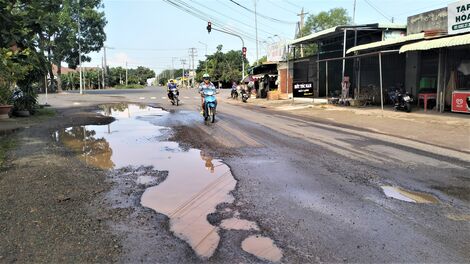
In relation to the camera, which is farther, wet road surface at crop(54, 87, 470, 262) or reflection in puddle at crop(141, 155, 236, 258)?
reflection in puddle at crop(141, 155, 236, 258)

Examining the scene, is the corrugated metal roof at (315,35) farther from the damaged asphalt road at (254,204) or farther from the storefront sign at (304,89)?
the damaged asphalt road at (254,204)

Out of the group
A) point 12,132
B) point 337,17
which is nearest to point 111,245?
point 12,132

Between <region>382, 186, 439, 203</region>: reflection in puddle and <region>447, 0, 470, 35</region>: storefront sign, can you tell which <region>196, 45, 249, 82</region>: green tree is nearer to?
<region>447, 0, 470, 35</region>: storefront sign

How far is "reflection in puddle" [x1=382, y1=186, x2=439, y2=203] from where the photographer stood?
5.83 meters

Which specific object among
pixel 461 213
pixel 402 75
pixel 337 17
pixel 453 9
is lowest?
pixel 461 213

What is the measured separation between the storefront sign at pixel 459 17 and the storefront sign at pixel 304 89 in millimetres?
11301

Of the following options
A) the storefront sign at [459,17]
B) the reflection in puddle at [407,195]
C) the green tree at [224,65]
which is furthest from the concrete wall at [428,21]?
the green tree at [224,65]

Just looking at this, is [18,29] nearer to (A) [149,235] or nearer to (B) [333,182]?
(A) [149,235]

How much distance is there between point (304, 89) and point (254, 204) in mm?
22992

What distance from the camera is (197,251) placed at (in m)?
4.07

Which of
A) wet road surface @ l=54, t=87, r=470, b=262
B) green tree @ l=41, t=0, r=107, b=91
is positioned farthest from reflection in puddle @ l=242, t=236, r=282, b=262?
green tree @ l=41, t=0, r=107, b=91

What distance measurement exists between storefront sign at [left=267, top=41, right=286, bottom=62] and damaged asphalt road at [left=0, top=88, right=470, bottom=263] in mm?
24390

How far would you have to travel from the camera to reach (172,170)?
768 cm

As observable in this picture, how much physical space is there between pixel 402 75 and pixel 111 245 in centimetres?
2022
